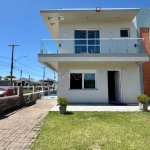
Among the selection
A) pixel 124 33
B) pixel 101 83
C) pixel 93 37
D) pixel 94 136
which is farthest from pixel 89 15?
pixel 94 136

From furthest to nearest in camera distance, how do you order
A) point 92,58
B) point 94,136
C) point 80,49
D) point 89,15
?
1. point 80,49
2. point 89,15
3. point 92,58
4. point 94,136

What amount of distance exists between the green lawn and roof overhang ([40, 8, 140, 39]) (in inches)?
335

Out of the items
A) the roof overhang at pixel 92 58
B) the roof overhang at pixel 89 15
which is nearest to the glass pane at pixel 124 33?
the roof overhang at pixel 89 15

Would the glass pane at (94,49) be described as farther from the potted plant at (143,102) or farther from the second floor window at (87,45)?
the potted plant at (143,102)

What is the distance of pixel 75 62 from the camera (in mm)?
12055

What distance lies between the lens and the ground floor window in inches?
478

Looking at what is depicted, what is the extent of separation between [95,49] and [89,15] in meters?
2.71

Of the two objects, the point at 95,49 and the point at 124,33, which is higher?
the point at 124,33

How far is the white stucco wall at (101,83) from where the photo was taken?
1193cm

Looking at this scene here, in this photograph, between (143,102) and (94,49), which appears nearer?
(143,102)

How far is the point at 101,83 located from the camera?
12.0m

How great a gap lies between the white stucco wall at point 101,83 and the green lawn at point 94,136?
5.39 m

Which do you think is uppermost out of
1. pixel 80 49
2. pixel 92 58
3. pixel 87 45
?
pixel 87 45

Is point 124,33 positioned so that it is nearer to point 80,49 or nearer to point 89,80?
point 80,49
